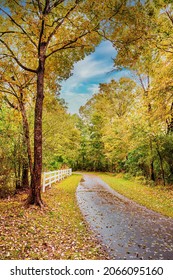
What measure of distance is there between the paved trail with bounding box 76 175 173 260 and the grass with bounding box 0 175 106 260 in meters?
0.41

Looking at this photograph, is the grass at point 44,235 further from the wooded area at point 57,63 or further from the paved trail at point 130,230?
the wooded area at point 57,63

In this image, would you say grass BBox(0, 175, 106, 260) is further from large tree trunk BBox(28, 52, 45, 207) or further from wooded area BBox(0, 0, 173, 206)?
wooded area BBox(0, 0, 173, 206)

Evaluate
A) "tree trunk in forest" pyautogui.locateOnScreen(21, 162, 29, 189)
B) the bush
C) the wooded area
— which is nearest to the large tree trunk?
the wooded area

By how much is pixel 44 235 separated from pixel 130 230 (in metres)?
2.44

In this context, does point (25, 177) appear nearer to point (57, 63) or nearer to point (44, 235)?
point (57, 63)

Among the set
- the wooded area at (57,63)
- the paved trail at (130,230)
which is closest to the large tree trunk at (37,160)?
the wooded area at (57,63)

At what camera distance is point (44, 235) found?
20.9 feet

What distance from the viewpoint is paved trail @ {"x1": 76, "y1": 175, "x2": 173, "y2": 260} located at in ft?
17.7

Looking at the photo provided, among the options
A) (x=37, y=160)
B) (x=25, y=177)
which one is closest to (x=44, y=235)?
(x=37, y=160)

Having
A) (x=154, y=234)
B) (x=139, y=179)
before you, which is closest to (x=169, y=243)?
(x=154, y=234)

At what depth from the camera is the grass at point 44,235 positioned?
17.1ft

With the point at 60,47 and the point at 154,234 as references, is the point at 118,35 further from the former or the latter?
the point at 154,234

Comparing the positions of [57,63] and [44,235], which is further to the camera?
[57,63]

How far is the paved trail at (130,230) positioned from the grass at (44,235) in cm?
41
